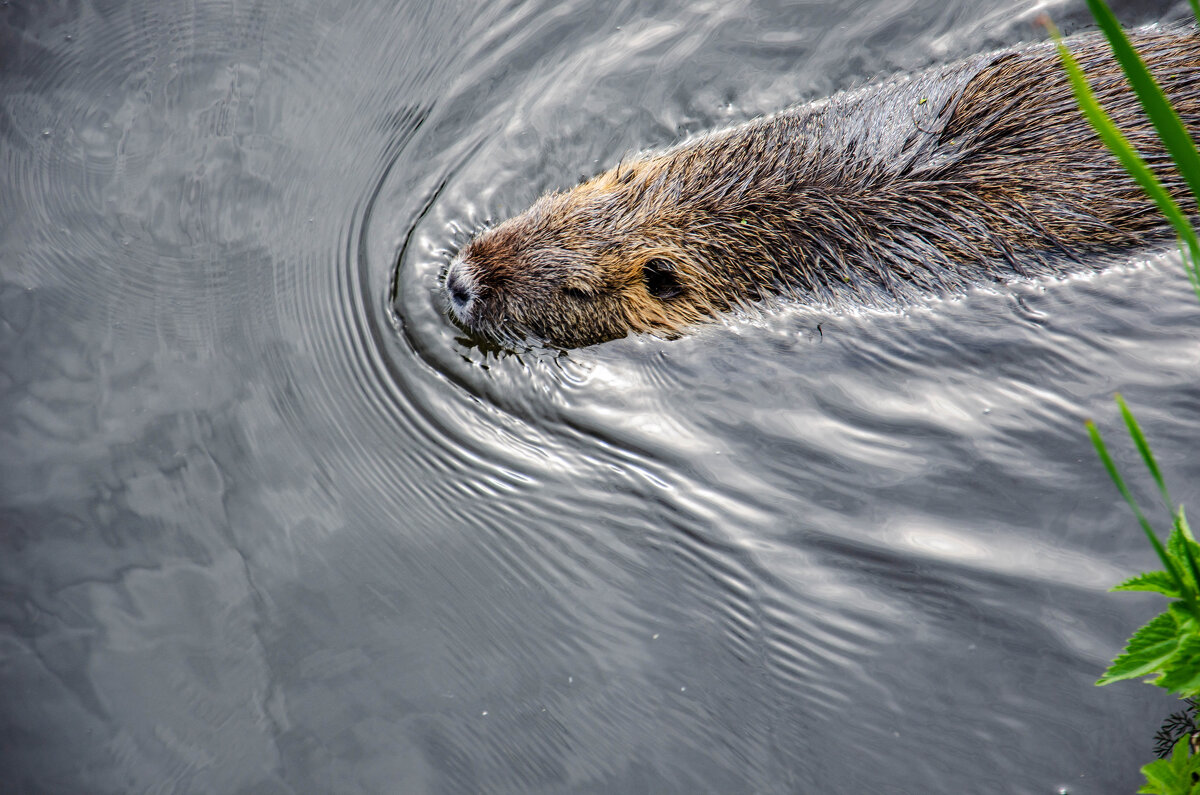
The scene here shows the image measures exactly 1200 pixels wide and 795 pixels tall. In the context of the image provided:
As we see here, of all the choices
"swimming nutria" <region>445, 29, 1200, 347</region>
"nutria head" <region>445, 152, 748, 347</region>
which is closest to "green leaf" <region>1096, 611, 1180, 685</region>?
"swimming nutria" <region>445, 29, 1200, 347</region>

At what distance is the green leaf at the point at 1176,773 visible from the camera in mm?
1796

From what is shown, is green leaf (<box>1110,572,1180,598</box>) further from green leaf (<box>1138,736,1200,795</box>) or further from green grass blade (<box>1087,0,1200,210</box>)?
green grass blade (<box>1087,0,1200,210</box>)

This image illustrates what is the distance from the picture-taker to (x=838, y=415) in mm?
3119

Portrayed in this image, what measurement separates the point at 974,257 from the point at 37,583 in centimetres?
336

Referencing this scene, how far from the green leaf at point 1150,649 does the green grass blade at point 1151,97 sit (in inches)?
43.1

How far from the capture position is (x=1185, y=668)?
5.30 ft

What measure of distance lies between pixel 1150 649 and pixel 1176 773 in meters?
0.39

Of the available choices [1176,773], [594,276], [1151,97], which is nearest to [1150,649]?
[1176,773]

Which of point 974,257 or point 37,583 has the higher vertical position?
point 974,257

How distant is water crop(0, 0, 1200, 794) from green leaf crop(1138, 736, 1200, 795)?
0.50 m

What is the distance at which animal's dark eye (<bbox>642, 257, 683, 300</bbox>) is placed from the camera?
333 cm

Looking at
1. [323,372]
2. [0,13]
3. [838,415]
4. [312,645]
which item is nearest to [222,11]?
[0,13]

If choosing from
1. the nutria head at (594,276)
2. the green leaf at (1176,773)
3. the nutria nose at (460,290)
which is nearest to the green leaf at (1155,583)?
the green leaf at (1176,773)

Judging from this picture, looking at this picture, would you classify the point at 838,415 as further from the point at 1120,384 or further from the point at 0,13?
the point at 0,13
